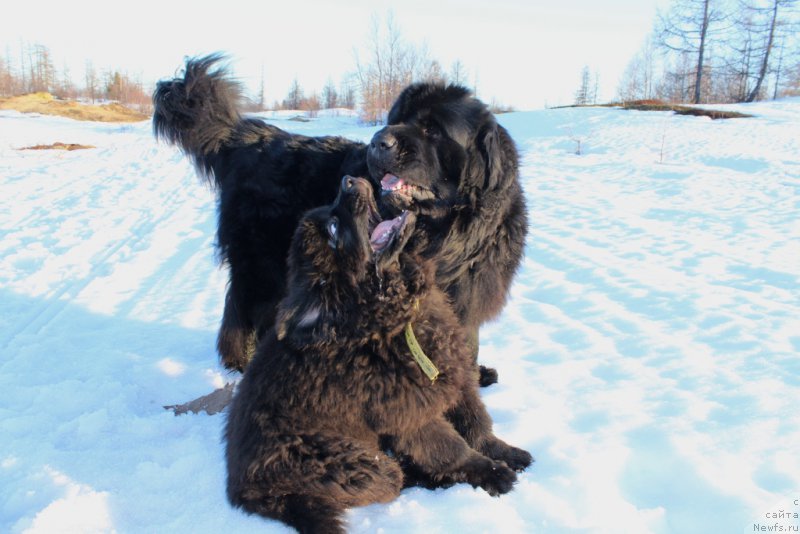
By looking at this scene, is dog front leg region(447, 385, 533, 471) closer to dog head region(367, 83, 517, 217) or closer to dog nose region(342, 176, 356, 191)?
dog head region(367, 83, 517, 217)

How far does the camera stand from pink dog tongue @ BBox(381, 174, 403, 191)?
2746 mm

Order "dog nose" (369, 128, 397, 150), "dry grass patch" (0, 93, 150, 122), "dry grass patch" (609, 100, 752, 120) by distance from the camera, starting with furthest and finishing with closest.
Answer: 1. "dry grass patch" (0, 93, 150, 122)
2. "dry grass patch" (609, 100, 752, 120)
3. "dog nose" (369, 128, 397, 150)

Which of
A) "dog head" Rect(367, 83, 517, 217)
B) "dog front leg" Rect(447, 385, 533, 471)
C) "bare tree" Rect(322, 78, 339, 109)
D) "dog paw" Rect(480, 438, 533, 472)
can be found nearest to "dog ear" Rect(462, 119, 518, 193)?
"dog head" Rect(367, 83, 517, 217)

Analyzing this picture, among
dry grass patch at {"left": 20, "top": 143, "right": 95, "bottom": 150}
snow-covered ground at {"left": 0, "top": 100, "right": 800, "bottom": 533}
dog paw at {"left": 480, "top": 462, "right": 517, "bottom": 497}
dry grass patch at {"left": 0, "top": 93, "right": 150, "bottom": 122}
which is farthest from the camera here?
dry grass patch at {"left": 0, "top": 93, "right": 150, "bottom": 122}

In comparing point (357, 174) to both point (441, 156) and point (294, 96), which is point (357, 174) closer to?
point (441, 156)

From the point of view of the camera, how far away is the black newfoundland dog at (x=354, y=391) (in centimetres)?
210

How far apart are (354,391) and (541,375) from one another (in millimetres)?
1353

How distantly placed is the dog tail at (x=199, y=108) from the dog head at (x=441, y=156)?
1.32 m

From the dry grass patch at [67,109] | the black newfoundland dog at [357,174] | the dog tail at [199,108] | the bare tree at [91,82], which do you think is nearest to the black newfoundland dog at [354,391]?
the black newfoundland dog at [357,174]

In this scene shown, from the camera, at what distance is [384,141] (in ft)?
8.87

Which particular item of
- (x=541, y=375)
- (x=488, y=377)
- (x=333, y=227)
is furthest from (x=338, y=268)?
(x=541, y=375)

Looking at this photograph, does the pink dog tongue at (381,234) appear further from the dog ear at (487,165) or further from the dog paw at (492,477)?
the dog paw at (492,477)

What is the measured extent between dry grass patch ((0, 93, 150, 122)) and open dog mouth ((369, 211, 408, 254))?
3842 cm

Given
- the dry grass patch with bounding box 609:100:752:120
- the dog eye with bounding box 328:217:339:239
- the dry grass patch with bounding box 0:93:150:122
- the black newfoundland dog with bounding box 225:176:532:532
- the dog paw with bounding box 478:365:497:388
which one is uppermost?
the dry grass patch with bounding box 0:93:150:122
